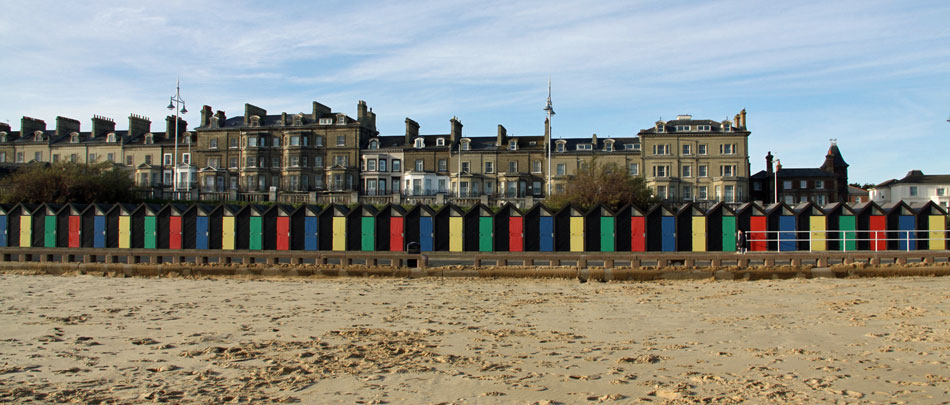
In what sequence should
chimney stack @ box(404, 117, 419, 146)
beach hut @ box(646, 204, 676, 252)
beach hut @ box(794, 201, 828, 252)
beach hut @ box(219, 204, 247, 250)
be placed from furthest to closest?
1. chimney stack @ box(404, 117, 419, 146)
2. beach hut @ box(219, 204, 247, 250)
3. beach hut @ box(794, 201, 828, 252)
4. beach hut @ box(646, 204, 676, 252)

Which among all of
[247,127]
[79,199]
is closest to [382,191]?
[247,127]

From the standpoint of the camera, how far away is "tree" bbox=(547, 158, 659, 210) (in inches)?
1598

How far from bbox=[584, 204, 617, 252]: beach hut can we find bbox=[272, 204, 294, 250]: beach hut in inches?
555

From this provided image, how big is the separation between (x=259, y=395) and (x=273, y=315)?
7002 mm

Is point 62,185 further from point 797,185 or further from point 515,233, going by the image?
point 797,185

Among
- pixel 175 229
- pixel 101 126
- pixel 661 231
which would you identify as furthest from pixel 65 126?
pixel 661 231

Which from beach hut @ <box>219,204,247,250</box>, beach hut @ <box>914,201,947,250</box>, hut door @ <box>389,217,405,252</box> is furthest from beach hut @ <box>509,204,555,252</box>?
beach hut @ <box>914,201,947,250</box>

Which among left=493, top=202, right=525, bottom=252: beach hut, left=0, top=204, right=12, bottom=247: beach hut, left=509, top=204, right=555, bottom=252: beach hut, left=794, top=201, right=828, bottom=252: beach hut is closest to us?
left=509, top=204, right=555, bottom=252: beach hut

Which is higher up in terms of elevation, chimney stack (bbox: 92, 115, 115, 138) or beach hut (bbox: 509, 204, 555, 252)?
chimney stack (bbox: 92, 115, 115, 138)

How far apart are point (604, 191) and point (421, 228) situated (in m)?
13.2

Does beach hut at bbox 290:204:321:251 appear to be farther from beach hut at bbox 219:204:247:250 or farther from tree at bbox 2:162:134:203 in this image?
tree at bbox 2:162:134:203

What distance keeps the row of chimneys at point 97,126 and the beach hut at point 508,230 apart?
56.3 meters

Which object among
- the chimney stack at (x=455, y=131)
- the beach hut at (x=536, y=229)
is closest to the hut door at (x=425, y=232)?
the beach hut at (x=536, y=229)

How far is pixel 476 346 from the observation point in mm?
12164
